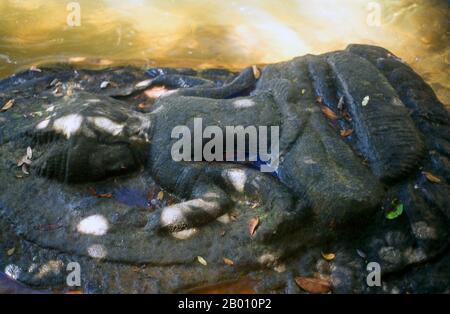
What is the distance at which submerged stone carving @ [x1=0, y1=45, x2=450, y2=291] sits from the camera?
11.0ft

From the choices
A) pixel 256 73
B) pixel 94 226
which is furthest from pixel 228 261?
pixel 256 73

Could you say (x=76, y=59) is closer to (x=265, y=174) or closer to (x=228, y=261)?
(x=265, y=174)

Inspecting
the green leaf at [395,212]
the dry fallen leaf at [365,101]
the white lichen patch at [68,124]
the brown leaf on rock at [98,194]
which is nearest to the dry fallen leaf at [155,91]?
the white lichen patch at [68,124]

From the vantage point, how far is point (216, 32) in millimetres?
7250

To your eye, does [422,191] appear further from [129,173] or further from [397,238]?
[129,173]

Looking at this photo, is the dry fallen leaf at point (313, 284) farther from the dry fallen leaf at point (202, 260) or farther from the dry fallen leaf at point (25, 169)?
the dry fallen leaf at point (25, 169)

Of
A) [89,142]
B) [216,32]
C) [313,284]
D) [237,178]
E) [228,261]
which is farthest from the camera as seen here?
[216,32]

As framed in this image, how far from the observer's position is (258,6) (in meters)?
8.20

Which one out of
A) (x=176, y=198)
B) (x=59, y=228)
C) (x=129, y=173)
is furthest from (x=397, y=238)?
(x=59, y=228)

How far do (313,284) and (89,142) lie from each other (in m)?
2.22

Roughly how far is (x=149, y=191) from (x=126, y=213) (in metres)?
0.38

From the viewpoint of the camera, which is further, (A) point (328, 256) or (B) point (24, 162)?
(B) point (24, 162)

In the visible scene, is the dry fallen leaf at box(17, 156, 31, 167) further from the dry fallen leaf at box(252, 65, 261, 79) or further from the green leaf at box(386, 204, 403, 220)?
the green leaf at box(386, 204, 403, 220)

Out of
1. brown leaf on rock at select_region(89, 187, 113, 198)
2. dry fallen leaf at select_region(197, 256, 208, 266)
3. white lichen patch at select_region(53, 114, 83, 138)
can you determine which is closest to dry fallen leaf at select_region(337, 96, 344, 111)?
dry fallen leaf at select_region(197, 256, 208, 266)
